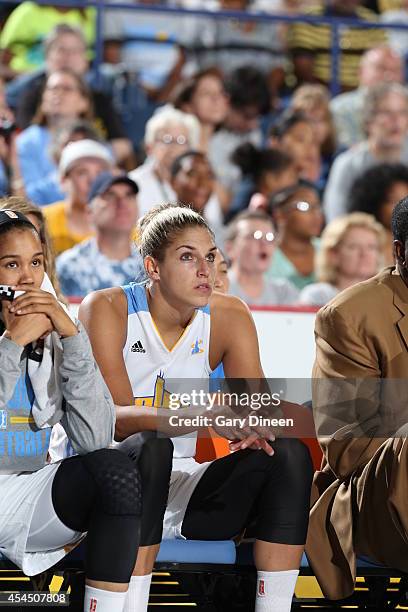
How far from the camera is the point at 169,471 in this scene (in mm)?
2994

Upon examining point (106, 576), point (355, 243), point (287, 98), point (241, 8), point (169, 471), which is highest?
point (241, 8)

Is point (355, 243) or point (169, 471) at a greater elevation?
point (355, 243)

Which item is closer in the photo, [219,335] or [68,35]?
[219,335]

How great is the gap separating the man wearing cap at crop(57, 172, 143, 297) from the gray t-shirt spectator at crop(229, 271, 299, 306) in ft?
1.73

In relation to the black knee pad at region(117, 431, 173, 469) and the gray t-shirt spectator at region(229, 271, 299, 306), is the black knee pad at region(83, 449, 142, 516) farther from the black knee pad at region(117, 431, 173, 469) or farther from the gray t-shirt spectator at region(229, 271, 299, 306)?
the gray t-shirt spectator at region(229, 271, 299, 306)

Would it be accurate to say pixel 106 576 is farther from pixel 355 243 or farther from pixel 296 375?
pixel 355 243

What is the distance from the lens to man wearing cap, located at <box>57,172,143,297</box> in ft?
17.7

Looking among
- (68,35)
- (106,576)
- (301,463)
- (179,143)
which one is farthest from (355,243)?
(106,576)

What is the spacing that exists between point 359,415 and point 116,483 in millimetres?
713

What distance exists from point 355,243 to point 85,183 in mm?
1438

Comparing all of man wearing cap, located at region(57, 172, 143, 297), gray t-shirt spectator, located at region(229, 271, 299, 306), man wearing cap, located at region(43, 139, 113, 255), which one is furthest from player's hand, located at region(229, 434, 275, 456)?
man wearing cap, located at region(43, 139, 113, 255)

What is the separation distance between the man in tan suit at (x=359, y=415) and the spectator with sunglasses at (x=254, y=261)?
2414 millimetres

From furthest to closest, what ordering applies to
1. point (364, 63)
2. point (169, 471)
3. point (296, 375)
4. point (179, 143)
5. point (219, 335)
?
point (364, 63)
point (179, 143)
point (296, 375)
point (219, 335)
point (169, 471)

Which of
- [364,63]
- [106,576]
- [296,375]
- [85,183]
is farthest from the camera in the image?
[364,63]
